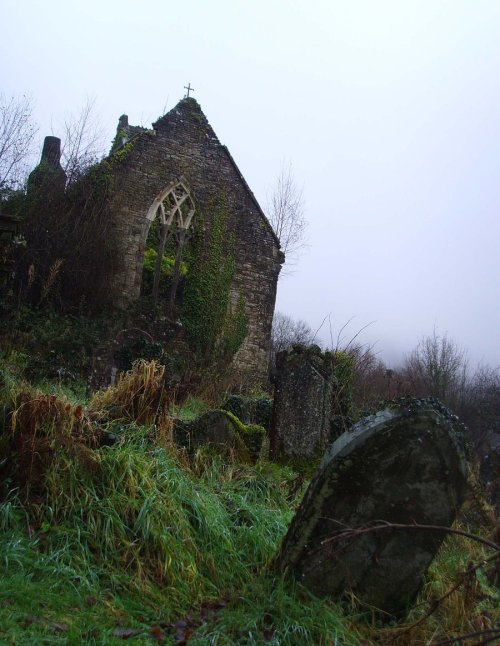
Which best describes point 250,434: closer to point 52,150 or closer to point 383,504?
point 383,504

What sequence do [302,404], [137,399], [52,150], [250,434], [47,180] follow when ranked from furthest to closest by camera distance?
1. [52,150]
2. [47,180]
3. [302,404]
4. [250,434]
5. [137,399]

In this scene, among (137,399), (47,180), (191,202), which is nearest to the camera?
(137,399)

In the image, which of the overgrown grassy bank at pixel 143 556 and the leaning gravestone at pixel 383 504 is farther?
the leaning gravestone at pixel 383 504

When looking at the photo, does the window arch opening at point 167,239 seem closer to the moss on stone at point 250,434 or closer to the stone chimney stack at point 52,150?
the stone chimney stack at point 52,150

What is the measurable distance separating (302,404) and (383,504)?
4.24m

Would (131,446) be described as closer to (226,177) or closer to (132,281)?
(132,281)

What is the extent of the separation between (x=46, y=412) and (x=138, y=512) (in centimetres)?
120

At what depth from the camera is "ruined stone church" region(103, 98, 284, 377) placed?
1759 centimetres

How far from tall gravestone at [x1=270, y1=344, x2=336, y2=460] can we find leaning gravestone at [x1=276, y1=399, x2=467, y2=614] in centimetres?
394

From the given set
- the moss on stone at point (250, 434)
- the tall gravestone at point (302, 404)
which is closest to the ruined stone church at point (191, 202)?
the tall gravestone at point (302, 404)

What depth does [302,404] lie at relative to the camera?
26.1 feet

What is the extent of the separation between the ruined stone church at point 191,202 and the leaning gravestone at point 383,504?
14161 mm

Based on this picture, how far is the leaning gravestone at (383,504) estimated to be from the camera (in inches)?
146

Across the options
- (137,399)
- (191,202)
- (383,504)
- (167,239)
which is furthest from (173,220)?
(383,504)
